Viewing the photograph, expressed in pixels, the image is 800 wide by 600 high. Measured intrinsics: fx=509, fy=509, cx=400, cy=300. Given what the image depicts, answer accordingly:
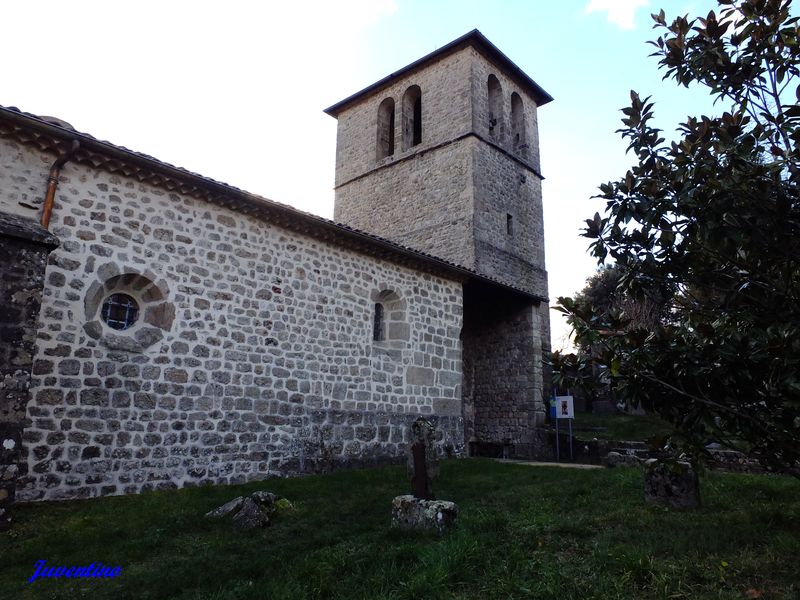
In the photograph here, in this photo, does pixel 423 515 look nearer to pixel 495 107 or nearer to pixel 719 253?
pixel 719 253

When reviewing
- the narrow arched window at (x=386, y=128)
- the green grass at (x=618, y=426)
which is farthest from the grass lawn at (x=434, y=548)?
the narrow arched window at (x=386, y=128)

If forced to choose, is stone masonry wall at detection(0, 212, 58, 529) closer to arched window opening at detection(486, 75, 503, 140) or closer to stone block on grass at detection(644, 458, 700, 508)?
stone block on grass at detection(644, 458, 700, 508)

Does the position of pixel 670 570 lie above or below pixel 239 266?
below

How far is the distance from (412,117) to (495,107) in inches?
130

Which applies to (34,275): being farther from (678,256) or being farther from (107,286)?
(678,256)

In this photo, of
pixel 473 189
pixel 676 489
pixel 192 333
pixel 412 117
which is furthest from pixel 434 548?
pixel 412 117

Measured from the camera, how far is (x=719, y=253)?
3.58 metres

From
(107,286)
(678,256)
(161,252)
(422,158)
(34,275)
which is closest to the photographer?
(678,256)

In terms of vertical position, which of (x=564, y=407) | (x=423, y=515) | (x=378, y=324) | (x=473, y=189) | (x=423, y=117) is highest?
(x=423, y=117)

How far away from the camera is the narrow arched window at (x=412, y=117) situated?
20.0 m

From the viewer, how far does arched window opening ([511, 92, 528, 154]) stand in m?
20.0

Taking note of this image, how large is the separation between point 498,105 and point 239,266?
14776 mm

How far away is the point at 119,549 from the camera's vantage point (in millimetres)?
4465

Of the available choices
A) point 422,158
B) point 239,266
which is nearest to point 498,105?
point 422,158
